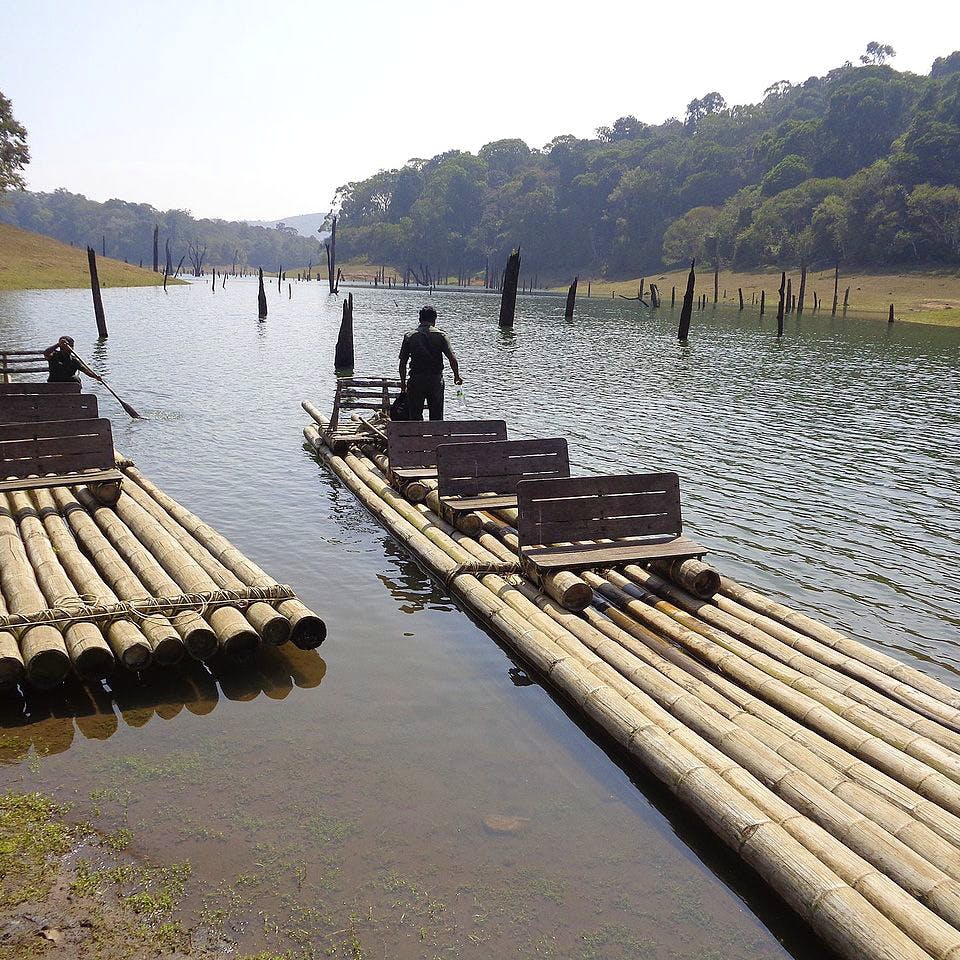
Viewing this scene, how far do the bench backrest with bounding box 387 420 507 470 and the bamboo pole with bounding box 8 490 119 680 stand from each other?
17.0 feet

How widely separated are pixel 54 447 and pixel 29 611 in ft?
15.2

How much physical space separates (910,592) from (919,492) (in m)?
6.06

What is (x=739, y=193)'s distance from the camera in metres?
128

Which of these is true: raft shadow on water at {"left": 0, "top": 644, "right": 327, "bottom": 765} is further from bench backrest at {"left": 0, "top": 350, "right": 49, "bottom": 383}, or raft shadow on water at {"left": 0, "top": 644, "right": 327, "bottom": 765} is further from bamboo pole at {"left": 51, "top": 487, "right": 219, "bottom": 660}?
bench backrest at {"left": 0, "top": 350, "right": 49, "bottom": 383}

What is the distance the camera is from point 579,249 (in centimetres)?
15762

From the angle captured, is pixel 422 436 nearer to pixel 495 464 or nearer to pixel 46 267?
pixel 495 464

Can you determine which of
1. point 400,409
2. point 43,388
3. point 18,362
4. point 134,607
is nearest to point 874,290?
point 18,362

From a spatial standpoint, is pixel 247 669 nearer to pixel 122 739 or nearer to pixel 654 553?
pixel 122 739

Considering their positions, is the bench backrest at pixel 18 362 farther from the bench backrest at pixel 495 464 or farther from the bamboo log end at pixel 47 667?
the bamboo log end at pixel 47 667

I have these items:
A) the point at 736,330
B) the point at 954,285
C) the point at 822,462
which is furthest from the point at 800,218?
the point at 822,462

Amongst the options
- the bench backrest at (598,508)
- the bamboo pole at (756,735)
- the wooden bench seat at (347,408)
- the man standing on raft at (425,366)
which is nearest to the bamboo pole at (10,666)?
the bamboo pole at (756,735)

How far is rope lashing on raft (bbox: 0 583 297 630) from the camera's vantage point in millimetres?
7223

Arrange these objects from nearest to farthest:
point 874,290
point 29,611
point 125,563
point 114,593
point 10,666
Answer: point 10,666 → point 29,611 → point 114,593 → point 125,563 → point 874,290

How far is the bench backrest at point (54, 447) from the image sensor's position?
36.4 ft
